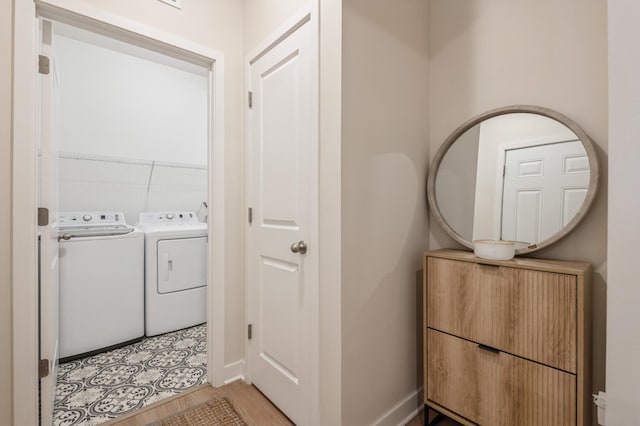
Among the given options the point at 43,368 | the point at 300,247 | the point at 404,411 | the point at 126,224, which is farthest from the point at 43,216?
the point at 404,411

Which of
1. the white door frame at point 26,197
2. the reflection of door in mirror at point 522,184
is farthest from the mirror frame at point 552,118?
the white door frame at point 26,197

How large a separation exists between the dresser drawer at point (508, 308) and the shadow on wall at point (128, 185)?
3.02 metres

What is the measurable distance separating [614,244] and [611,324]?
24cm

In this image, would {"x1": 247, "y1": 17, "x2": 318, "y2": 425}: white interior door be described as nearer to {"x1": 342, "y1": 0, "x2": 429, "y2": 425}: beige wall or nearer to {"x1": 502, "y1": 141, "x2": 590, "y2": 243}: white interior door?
{"x1": 342, "y1": 0, "x2": 429, "y2": 425}: beige wall

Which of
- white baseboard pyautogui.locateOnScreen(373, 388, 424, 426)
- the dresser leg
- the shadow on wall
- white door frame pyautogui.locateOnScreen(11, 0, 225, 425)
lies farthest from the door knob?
the shadow on wall

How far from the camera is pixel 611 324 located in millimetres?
823

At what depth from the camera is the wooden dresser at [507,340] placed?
3.38 ft

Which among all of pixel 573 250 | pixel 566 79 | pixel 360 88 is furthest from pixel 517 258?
pixel 360 88

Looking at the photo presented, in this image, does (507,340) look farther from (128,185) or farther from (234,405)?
(128,185)

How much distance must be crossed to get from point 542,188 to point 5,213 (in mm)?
2435

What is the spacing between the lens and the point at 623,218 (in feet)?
2.64

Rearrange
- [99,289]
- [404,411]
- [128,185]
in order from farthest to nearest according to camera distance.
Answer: [128,185], [99,289], [404,411]

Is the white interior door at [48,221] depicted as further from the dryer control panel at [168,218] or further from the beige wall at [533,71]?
the beige wall at [533,71]

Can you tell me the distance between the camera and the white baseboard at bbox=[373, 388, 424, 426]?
140cm
